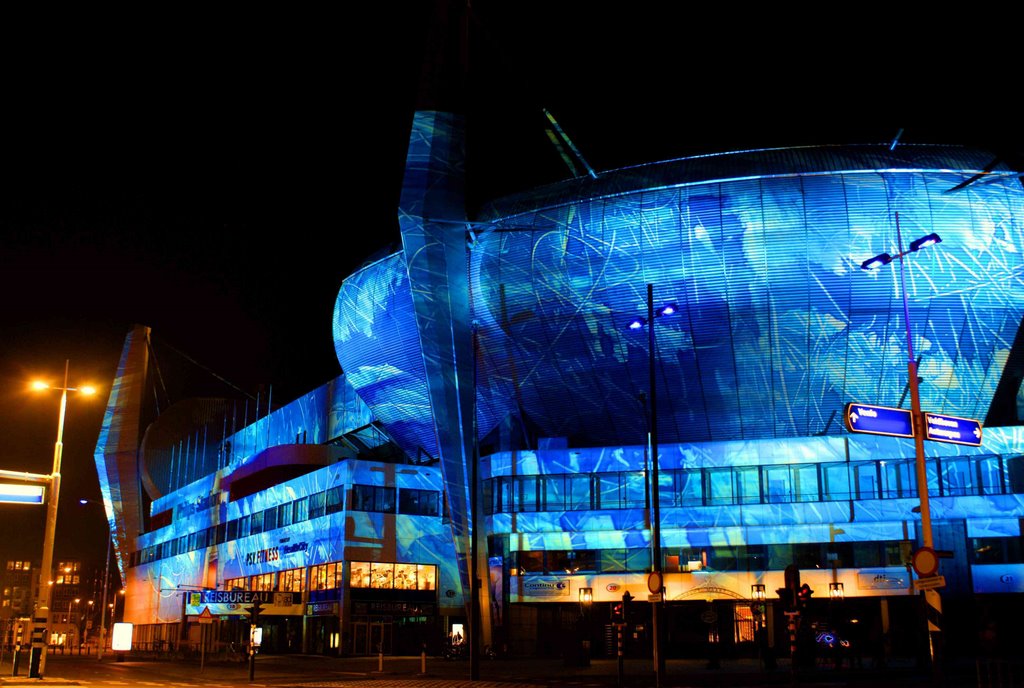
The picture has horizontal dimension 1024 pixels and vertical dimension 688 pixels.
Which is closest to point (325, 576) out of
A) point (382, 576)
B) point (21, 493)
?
point (382, 576)

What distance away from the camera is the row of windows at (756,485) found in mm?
46875

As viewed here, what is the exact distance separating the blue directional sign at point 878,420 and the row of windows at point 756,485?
91.3 feet

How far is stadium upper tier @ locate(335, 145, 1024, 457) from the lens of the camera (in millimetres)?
47344

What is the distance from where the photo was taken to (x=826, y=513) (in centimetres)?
4812

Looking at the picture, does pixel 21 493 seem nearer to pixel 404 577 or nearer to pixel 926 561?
pixel 926 561

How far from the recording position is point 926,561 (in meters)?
17.2

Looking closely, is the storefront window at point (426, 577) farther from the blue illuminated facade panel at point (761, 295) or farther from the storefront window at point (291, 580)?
the blue illuminated facade panel at point (761, 295)

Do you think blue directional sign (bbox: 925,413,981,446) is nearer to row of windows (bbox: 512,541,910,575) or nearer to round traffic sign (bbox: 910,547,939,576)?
round traffic sign (bbox: 910,547,939,576)

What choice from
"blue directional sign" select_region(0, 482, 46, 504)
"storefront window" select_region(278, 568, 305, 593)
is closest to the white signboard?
"blue directional sign" select_region(0, 482, 46, 504)

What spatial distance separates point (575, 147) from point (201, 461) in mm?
66081

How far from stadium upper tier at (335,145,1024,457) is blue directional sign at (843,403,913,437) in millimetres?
26462

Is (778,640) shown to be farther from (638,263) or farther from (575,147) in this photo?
(575,147)

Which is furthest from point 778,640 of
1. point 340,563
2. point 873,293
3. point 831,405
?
point 340,563

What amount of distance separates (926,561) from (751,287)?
3223cm
